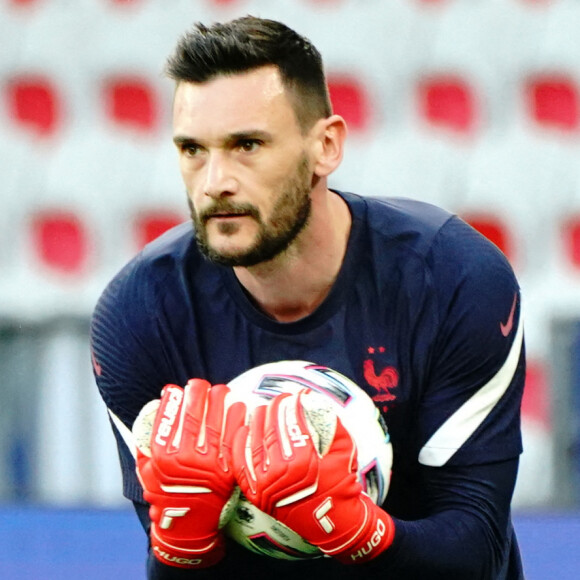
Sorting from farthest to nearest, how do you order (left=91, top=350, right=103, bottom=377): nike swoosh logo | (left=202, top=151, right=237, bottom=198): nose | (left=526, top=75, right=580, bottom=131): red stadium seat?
(left=526, top=75, right=580, bottom=131): red stadium seat → (left=91, top=350, right=103, bottom=377): nike swoosh logo → (left=202, top=151, right=237, bottom=198): nose

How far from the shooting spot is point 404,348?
2.27 metres

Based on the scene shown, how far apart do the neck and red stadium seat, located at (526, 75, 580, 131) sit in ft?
Result: 11.7

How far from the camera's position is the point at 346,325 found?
7.53 feet

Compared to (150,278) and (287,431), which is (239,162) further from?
(287,431)

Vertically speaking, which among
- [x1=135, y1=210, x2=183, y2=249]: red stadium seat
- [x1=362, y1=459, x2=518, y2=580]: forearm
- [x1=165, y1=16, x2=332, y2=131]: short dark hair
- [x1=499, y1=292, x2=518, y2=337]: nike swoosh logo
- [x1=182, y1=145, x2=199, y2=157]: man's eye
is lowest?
[x1=362, y1=459, x2=518, y2=580]: forearm

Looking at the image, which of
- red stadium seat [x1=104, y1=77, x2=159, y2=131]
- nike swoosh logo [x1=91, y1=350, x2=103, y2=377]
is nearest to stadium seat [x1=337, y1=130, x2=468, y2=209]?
red stadium seat [x1=104, y1=77, x2=159, y2=131]

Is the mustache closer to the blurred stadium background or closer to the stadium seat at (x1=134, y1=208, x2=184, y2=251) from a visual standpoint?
the blurred stadium background

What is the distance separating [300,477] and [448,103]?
4.03 metres

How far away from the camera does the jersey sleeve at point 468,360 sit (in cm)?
227

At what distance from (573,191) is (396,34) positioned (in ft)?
3.63

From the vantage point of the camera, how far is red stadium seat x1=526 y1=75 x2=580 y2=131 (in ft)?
18.6

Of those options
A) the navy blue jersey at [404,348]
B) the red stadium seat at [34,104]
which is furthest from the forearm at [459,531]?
the red stadium seat at [34,104]

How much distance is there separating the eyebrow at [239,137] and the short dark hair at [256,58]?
112 mm

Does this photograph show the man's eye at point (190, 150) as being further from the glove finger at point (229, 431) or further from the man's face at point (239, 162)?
the glove finger at point (229, 431)
